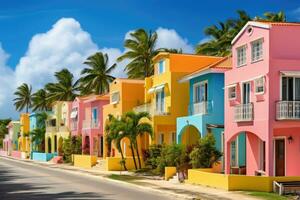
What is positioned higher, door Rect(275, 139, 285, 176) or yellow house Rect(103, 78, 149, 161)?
yellow house Rect(103, 78, 149, 161)

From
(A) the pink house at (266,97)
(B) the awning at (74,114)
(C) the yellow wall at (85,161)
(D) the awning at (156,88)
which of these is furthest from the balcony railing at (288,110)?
(B) the awning at (74,114)

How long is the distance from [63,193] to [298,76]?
39.8ft

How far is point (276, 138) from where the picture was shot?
1142 inches

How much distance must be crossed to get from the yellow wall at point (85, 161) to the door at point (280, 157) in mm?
25326

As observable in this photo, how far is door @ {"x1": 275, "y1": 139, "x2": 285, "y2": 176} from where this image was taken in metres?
28.7

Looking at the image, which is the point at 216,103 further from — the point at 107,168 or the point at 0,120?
the point at 0,120

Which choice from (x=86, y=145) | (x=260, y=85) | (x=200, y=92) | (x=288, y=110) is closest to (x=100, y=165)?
(x=86, y=145)

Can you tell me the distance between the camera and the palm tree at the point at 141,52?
218ft

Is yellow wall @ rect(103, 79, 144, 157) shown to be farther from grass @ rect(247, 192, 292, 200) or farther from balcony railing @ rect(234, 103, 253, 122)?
grass @ rect(247, 192, 292, 200)

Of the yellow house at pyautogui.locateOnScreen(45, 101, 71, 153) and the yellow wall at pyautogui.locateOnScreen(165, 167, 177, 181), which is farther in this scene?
the yellow house at pyautogui.locateOnScreen(45, 101, 71, 153)

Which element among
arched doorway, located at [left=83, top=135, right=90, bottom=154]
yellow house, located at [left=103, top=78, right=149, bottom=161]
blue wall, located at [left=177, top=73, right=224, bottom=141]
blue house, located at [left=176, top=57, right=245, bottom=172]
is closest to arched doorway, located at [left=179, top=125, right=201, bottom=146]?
blue house, located at [left=176, top=57, right=245, bottom=172]

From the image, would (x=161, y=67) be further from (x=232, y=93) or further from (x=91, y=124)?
(x=91, y=124)

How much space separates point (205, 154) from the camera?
102 ft

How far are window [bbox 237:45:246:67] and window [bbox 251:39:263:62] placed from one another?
109 centimetres
